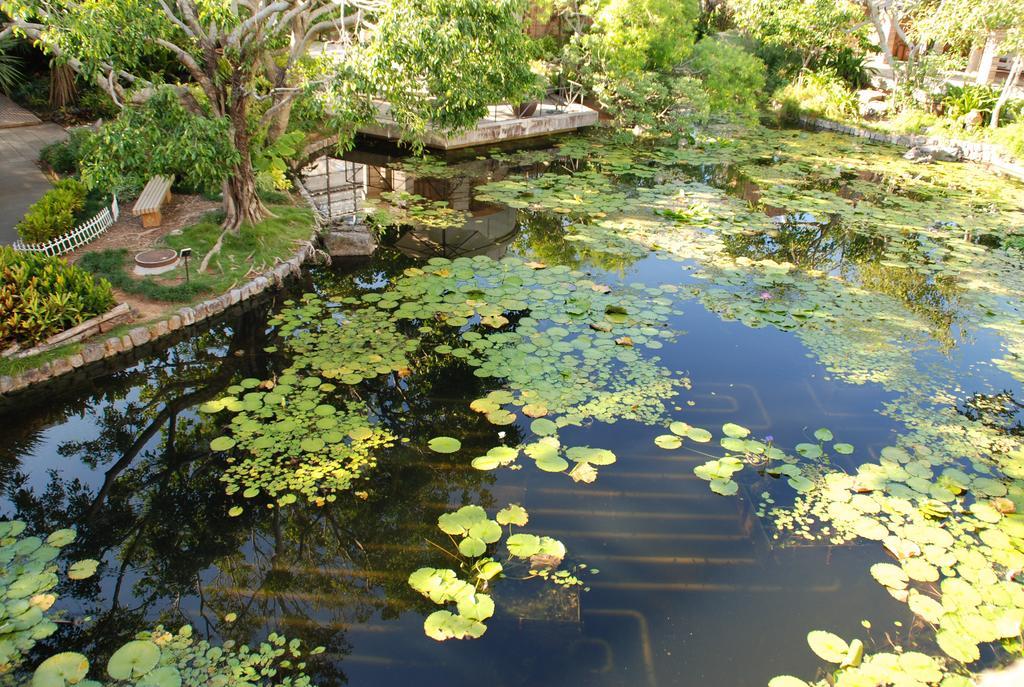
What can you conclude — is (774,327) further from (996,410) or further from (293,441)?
(293,441)

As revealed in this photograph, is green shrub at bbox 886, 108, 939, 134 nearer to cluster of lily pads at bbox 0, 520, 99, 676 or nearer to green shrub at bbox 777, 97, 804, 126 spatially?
green shrub at bbox 777, 97, 804, 126

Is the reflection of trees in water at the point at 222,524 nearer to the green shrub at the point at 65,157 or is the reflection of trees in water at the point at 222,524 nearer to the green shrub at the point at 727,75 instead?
the green shrub at the point at 65,157

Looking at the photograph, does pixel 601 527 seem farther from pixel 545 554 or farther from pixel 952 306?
pixel 952 306

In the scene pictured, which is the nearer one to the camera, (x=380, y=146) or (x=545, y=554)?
(x=545, y=554)

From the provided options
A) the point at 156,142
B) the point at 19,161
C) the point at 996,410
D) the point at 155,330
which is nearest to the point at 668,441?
the point at 996,410

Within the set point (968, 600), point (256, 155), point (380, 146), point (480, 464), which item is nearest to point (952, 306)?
point (968, 600)

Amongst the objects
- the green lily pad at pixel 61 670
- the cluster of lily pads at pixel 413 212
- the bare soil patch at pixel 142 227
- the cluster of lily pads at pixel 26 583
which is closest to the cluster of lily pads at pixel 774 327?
the cluster of lily pads at pixel 413 212

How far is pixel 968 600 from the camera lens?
4289mm

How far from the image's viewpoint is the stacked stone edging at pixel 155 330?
19.5 ft

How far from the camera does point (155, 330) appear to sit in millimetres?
6688

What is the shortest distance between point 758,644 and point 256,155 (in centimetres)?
762

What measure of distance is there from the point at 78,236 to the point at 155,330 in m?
1.97

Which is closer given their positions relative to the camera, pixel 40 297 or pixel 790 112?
pixel 40 297

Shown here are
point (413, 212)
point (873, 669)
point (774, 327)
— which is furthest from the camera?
point (413, 212)
